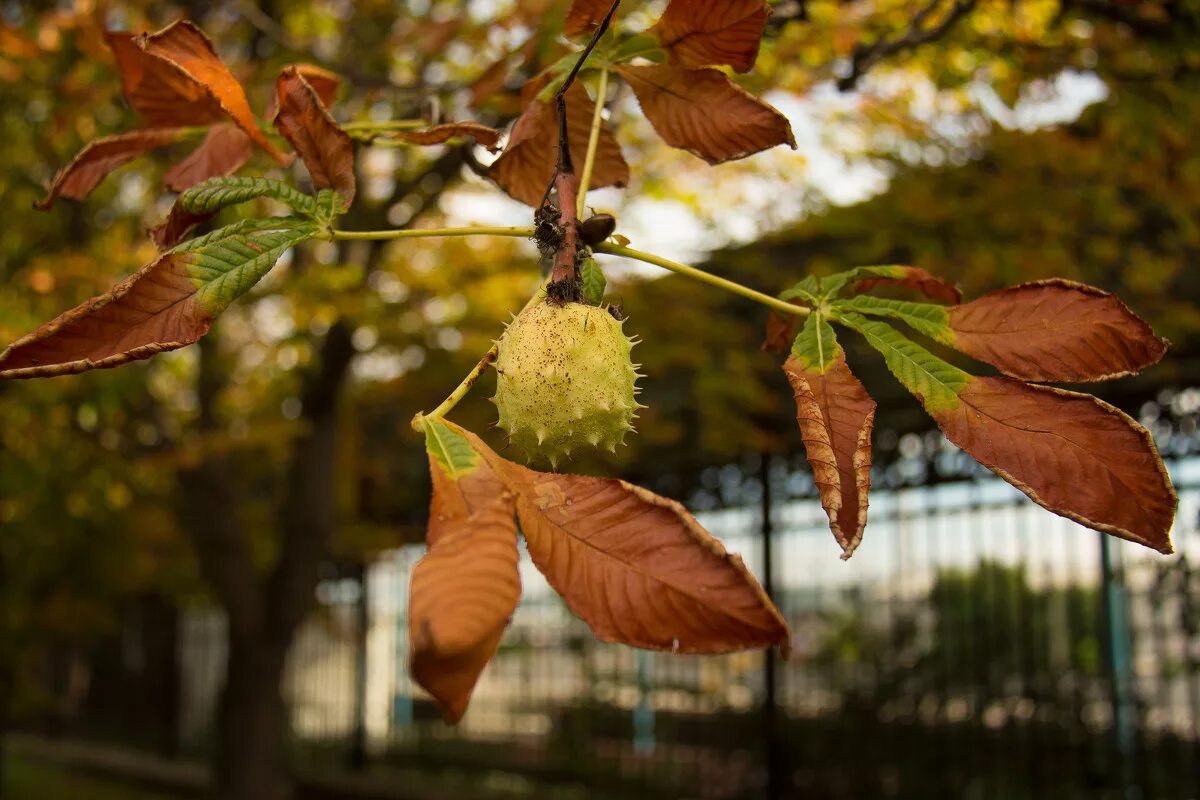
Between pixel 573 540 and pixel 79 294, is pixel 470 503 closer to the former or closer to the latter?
pixel 573 540

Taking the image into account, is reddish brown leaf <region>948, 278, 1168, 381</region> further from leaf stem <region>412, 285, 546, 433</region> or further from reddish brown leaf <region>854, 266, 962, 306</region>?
leaf stem <region>412, 285, 546, 433</region>

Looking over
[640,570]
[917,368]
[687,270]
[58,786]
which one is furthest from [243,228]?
[58,786]

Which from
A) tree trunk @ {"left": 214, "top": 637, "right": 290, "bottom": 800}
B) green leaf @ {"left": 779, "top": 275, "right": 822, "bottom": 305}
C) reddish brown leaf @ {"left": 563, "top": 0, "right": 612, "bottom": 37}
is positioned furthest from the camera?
tree trunk @ {"left": 214, "top": 637, "right": 290, "bottom": 800}

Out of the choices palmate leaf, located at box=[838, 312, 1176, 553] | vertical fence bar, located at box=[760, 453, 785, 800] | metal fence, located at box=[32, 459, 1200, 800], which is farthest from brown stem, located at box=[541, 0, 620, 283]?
vertical fence bar, located at box=[760, 453, 785, 800]

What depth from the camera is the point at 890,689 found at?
782cm

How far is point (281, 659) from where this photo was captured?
300 inches

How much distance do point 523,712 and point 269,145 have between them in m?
9.37

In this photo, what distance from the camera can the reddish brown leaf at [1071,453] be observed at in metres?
0.96

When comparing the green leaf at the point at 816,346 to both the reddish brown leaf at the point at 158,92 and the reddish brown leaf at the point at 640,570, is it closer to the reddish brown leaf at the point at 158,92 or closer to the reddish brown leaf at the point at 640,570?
the reddish brown leaf at the point at 640,570

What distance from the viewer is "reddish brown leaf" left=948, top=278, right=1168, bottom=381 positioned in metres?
1.10

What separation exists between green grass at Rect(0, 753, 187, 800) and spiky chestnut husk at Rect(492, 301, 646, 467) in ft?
47.4

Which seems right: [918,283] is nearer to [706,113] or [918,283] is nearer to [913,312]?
[913,312]

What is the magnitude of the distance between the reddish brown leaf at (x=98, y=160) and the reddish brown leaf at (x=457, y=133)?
44 cm

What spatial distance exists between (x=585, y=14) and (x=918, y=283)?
50 centimetres
